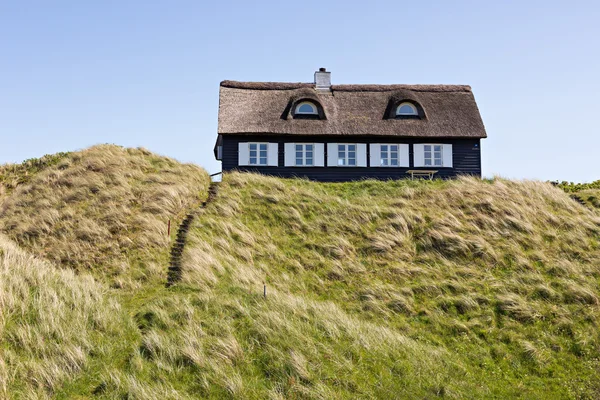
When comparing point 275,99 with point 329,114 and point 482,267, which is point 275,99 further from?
point 482,267

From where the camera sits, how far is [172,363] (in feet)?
39.1

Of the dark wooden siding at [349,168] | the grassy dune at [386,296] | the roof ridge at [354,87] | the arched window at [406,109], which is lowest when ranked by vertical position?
the grassy dune at [386,296]

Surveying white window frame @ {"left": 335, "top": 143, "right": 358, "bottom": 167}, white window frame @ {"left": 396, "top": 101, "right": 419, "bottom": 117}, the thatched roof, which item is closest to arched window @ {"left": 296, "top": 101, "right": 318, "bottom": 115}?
the thatched roof

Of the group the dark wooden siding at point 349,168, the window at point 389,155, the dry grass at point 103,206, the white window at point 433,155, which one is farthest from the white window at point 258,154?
the white window at point 433,155

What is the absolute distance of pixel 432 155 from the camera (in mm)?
29031

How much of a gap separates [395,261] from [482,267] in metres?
2.96

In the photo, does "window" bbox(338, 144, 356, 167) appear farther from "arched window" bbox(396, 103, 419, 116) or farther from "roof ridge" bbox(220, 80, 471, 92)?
"roof ridge" bbox(220, 80, 471, 92)

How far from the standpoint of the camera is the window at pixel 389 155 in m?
28.9

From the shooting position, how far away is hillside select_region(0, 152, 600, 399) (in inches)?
462

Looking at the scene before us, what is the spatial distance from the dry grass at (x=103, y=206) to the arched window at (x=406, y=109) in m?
11.4

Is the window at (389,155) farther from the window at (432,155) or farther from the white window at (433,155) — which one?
Answer: the window at (432,155)

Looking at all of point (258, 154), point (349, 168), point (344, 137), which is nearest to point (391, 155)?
point (349, 168)

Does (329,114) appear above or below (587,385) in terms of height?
above

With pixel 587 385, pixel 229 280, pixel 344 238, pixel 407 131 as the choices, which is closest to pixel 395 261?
pixel 344 238
